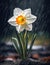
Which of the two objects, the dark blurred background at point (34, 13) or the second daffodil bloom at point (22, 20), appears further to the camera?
the dark blurred background at point (34, 13)

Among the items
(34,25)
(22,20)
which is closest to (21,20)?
(22,20)

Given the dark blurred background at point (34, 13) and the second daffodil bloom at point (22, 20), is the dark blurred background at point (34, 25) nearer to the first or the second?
the dark blurred background at point (34, 13)

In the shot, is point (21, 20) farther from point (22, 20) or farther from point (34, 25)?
point (34, 25)

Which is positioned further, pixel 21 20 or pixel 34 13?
pixel 34 13

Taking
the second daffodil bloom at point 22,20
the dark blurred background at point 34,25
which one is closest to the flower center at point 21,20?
the second daffodil bloom at point 22,20

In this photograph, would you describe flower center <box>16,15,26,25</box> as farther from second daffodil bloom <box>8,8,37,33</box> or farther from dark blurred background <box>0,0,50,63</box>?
dark blurred background <box>0,0,50,63</box>

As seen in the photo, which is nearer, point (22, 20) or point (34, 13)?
point (22, 20)

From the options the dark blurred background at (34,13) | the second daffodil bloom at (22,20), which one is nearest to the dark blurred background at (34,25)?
the dark blurred background at (34,13)

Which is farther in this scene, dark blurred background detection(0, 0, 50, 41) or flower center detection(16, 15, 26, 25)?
dark blurred background detection(0, 0, 50, 41)

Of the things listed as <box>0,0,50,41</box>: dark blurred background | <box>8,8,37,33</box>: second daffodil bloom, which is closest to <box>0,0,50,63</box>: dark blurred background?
<box>0,0,50,41</box>: dark blurred background

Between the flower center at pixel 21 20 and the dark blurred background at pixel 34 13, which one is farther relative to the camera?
the dark blurred background at pixel 34 13

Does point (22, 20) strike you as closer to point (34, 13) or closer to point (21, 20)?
point (21, 20)
